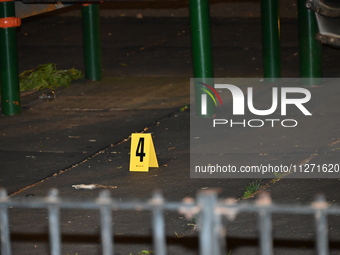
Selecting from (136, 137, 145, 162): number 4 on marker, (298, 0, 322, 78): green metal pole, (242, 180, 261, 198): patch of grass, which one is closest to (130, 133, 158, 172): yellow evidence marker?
(136, 137, 145, 162): number 4 on marker

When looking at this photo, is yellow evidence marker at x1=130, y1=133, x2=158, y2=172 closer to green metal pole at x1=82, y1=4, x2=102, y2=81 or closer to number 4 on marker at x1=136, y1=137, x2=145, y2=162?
number 4 on marker at x1=136, y1=137, x2=145, y2=162

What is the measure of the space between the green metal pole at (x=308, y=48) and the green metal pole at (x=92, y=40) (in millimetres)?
2813

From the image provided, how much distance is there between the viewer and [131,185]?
656 cm

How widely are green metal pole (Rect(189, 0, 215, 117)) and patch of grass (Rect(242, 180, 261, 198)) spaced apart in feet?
7.83

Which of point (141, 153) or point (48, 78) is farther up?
point (48, 78)

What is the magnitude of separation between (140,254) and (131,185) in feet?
5.15

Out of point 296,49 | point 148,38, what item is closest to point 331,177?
point 296,49

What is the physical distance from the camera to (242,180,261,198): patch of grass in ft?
20.2

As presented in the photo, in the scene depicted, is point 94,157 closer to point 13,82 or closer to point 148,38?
point 13,82

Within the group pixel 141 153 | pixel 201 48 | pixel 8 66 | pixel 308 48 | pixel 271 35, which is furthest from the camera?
pixel 271 35

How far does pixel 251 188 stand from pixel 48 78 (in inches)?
219

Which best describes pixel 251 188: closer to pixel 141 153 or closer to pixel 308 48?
pixel 141 153

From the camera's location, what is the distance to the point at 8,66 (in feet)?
30.5

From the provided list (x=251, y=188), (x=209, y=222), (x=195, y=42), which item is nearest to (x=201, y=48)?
(x=195, y=42)
